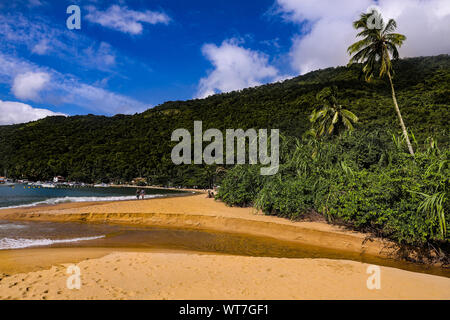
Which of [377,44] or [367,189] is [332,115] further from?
[367,189]

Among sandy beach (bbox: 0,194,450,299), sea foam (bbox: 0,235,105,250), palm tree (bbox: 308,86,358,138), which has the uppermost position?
palm tree (bbox: 308,86,358,138)

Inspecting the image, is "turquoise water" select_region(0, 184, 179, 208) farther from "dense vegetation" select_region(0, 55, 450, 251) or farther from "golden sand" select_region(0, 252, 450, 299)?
"golden sand" select_region(0, 252, 450, 299)

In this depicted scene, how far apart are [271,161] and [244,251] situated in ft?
39.0

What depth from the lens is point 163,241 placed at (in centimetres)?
1150

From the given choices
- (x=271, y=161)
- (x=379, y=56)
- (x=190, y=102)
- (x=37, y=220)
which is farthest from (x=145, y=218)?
(x=190, y=102)

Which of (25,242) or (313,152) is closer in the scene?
(25,242)

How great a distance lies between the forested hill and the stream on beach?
115ft

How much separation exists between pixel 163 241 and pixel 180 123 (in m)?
89.8

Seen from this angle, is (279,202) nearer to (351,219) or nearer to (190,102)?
(351,219)

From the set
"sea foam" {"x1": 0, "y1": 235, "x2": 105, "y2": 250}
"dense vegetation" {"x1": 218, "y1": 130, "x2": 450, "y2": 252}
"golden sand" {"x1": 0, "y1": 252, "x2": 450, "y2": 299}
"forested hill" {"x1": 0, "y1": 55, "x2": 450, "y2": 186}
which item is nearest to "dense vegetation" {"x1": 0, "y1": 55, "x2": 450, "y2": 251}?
"dense vegetation" {"x1": 218, "y1": 130, "x2": 450, "y2": 252}

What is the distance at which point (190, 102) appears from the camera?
124 metres

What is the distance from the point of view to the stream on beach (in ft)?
31.3

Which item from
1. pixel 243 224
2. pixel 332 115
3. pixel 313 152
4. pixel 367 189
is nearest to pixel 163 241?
pixel 243 224

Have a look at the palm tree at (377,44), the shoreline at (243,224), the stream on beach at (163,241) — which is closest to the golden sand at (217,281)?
the stream on beach at (163,241)
